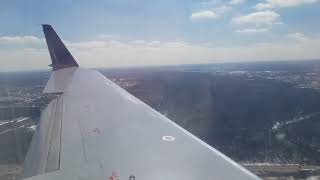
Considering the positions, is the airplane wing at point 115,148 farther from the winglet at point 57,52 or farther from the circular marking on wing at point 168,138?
the winglet at point 57,52

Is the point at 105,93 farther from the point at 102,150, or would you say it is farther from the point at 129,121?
the point at 102,150

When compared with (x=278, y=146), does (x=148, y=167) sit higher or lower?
higher

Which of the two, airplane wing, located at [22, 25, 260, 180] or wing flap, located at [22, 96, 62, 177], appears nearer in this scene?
airplane wing, located at [22, 25, 260, 180]

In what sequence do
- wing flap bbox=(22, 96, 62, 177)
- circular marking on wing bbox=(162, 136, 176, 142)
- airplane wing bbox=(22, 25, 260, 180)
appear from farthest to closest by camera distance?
circular marking on wing bbox=(162, 136, 176, 142) < wing flap bbox=(22, 96, 62, 177) < airplane wing bbox=(22, 25, 260, 180)

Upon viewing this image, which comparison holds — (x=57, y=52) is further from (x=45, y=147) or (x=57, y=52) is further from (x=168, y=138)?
(x=168, y=138)

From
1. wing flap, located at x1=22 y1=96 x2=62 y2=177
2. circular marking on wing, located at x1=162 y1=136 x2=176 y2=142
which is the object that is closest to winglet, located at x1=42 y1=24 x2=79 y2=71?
wing flap, located at x1=22 y1=96 x2=62 y2=177

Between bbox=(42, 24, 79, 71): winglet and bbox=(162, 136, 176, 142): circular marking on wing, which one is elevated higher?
bbox=(42, 24, 79, 71): winglet

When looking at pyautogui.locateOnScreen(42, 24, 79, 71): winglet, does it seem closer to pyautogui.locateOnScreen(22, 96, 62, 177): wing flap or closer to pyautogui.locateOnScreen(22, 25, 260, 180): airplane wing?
pyautogui.locateOnScreen(22, 25, 260, 180): airplane wing

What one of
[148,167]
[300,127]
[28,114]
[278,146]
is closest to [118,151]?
[148,167]
